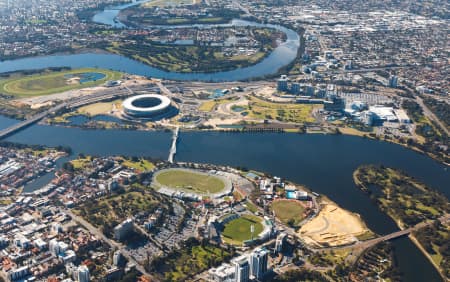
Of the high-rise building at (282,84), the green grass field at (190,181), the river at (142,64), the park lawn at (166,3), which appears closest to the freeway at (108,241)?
the green grass field at (190,181)

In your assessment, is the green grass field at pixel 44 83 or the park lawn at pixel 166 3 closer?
the green grass field at pixel 44 83

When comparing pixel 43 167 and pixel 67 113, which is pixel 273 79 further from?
pixel 43 167

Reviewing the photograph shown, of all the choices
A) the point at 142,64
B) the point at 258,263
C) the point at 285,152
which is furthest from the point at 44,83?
the point at 258,263

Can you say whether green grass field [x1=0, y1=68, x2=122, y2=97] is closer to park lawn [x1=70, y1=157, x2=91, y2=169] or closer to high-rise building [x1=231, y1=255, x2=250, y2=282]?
park lawn [x1=70, y1=157, x2=91, y2=169]

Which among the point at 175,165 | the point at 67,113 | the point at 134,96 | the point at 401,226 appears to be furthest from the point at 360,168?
the point at 67,113

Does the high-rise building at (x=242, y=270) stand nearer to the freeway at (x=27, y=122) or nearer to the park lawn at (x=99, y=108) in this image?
the freeway at (x=27, y=122)

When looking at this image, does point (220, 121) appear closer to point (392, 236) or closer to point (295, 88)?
point (295, 88)

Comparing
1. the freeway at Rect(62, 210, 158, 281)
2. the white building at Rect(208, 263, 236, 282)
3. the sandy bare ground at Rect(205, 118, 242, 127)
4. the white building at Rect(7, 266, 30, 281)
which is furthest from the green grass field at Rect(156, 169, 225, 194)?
the white building at Rect(7, 266, 30, 281)
